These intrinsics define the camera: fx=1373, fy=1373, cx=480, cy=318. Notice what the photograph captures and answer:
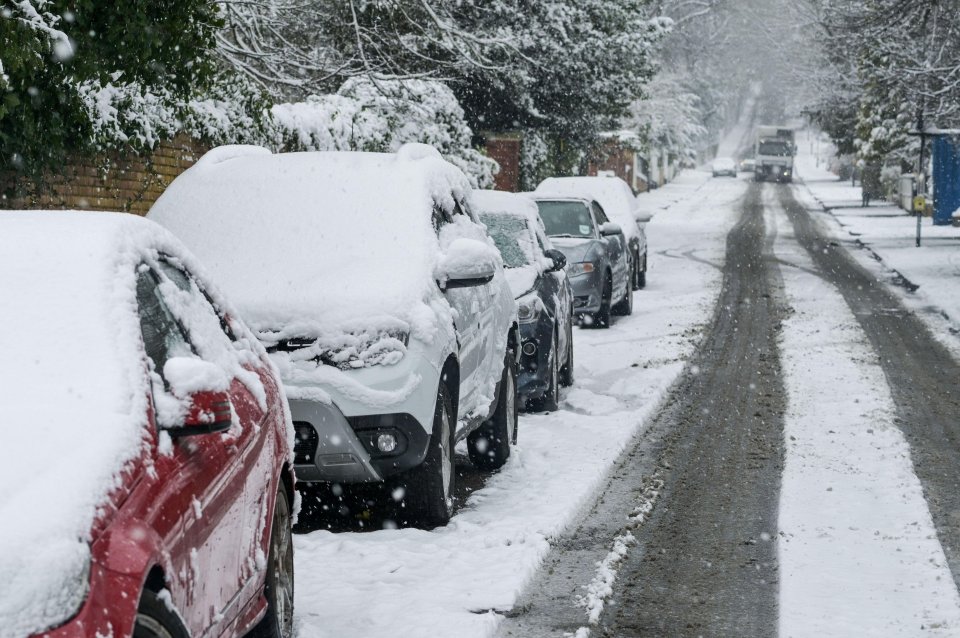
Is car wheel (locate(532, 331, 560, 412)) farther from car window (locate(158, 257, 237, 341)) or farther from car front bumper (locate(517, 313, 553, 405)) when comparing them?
car window (locate(158, 257, 237, 341))

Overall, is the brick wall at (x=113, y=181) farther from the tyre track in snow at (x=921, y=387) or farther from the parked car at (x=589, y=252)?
the tyre track in snow at (x=921, y=387)

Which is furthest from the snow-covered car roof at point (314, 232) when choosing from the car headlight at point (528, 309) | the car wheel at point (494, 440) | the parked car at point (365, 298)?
the car headlight at point (528, 309)

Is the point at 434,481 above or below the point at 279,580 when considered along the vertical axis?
below

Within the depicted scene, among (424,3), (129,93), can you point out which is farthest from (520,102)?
(129,93)

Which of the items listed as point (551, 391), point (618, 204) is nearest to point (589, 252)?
point (551, 391)

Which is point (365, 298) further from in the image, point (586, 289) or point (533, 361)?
point (586, 289)

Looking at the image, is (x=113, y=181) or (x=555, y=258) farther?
(x=555, y=258)

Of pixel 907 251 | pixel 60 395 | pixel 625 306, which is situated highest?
pixel 60 395

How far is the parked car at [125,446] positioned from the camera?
2953 mm

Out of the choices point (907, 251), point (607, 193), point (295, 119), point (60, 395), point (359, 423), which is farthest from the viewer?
point (907, 251)

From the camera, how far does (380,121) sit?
1702 centimetres

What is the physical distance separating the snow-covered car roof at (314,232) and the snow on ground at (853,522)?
91.5 inches

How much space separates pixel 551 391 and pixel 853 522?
13.1ft

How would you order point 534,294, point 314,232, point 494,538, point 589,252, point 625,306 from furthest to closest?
point 625,306 → point 589,252 → point 534,294 → point 314,232 → point 494,538
